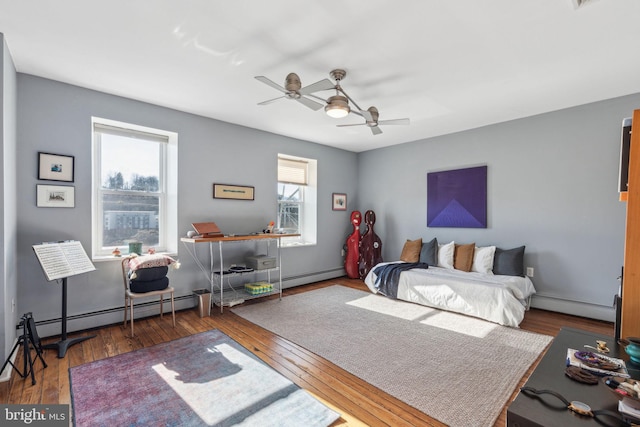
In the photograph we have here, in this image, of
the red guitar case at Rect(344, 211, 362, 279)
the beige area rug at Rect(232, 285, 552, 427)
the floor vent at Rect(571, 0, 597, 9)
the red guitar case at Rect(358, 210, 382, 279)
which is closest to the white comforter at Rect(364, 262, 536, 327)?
the beige area rug at Rect(232, 285, 552, 427)

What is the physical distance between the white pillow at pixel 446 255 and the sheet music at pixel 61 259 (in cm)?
446

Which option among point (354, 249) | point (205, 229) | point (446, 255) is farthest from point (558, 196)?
point (205, 229)

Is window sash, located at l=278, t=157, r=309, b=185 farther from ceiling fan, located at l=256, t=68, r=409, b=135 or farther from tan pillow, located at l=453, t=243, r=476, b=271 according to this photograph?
tan pillow, located at l=453, t=243, r=476, b=271

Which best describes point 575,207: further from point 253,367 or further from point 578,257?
point 253,367

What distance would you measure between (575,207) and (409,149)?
8.46ft

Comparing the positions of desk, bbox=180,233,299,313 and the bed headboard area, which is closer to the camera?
desk, bbox=180,233,299,313

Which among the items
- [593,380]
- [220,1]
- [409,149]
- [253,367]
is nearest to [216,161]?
[220,1]

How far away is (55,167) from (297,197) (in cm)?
341

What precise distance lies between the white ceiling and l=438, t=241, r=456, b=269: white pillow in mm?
2084

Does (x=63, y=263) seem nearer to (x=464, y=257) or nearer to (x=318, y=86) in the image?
(x=318, y=86)

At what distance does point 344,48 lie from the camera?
2379 mm

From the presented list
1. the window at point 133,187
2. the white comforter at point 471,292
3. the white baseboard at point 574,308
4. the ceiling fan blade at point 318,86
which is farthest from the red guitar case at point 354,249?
the ceiling fan blade at point 318,86

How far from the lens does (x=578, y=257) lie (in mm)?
3668

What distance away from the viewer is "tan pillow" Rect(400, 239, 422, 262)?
4.92 metres
